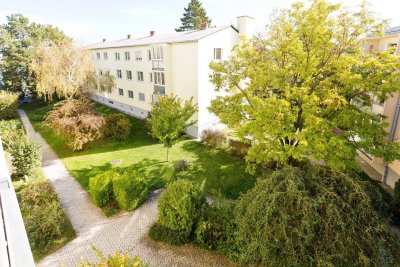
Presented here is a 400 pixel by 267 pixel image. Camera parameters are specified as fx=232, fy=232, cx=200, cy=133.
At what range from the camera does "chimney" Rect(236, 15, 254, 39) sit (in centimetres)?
2245

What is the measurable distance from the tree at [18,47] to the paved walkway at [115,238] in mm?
36180

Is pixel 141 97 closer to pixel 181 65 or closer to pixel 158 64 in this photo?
pixel 158 64

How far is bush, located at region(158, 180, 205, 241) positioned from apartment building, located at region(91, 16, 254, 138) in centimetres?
1051

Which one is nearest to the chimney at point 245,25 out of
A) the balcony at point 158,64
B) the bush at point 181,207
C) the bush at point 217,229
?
the balcony at point 158,64

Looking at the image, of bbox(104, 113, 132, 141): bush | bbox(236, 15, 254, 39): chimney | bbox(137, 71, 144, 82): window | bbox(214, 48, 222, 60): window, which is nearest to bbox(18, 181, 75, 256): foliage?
bbox(104, 113, 132, 141): bush

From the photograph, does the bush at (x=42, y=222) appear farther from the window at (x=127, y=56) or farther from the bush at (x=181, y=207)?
the window at (x=127, y=56)

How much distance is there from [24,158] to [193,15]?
52.3m

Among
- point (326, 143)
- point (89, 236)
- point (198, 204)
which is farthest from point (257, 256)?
point (89, 236)

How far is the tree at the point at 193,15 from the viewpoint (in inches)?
2183

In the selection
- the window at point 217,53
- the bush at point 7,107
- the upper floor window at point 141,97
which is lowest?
the bush at point 7,107

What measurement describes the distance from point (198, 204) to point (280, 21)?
10.2 meters

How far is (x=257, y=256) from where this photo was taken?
6.80m

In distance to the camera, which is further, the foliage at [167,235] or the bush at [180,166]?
the bush at [180,166]

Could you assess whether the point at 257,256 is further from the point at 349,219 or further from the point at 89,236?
the point at 89,236
